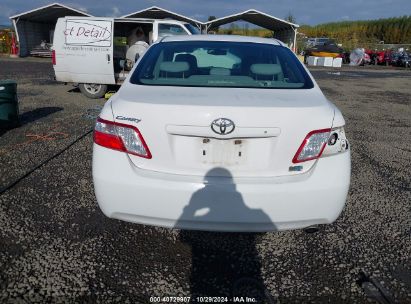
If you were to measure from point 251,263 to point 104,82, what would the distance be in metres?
7.29

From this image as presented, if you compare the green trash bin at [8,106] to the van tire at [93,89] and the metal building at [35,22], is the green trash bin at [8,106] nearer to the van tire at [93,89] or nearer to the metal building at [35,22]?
the van tire at [93,89]

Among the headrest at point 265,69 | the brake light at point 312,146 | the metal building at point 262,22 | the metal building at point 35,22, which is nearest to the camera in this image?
the brake light at point 312,146

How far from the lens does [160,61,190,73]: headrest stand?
117 inches

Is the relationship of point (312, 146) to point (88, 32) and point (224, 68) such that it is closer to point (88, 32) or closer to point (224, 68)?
point (224, 68)

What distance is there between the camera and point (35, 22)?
2827cm

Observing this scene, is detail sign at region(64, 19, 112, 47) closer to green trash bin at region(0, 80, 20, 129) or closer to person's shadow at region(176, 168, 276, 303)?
green trash bin at region(0, 80, 20, 129)

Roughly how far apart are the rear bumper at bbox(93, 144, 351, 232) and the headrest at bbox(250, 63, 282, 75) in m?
0.99

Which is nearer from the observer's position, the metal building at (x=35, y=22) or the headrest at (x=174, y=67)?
the headrest at (x=174, y=67)

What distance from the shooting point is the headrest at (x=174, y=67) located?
2961 mm

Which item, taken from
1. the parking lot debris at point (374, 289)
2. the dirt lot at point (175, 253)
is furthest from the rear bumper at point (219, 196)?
the parking lot debris at point (374, 289)

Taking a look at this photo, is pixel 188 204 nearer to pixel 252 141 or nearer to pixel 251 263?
pixel 252 141

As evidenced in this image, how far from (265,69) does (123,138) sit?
138 cm

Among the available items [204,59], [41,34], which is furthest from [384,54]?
[204,59]

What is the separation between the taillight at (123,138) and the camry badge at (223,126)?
0.45m
